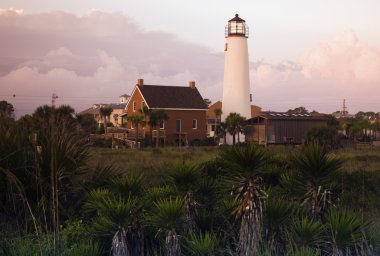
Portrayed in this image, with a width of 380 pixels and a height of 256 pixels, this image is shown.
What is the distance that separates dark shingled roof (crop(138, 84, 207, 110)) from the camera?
216ft

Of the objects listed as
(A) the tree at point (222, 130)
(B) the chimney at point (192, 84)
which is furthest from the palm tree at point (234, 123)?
(B) the chimney at point (192, 84)

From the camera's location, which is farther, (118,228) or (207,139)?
(207,139)

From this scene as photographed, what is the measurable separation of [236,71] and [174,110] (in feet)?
29.1

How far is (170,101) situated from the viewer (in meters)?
66.6

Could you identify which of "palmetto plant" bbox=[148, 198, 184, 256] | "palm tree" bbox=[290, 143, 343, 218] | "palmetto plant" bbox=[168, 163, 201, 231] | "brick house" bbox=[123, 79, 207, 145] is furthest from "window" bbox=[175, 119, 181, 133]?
"palmetto plant" bbox=[148, 198, 184, 256]

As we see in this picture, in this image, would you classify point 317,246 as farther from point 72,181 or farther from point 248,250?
point 72,181

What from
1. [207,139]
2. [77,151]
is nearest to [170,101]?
[207,139]

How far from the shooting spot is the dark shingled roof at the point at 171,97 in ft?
216

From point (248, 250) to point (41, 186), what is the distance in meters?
3.63

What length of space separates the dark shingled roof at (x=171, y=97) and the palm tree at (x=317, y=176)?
56179 mm

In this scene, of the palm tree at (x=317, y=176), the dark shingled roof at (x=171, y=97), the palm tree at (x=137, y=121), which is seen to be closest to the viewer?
the palm tree at (x=317, y=176)

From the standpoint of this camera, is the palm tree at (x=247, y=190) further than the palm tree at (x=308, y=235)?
Yes

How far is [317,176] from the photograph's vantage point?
9.16m

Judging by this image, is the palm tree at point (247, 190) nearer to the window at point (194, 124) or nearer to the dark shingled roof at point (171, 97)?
the dark shingled roof at point (171, 97)
